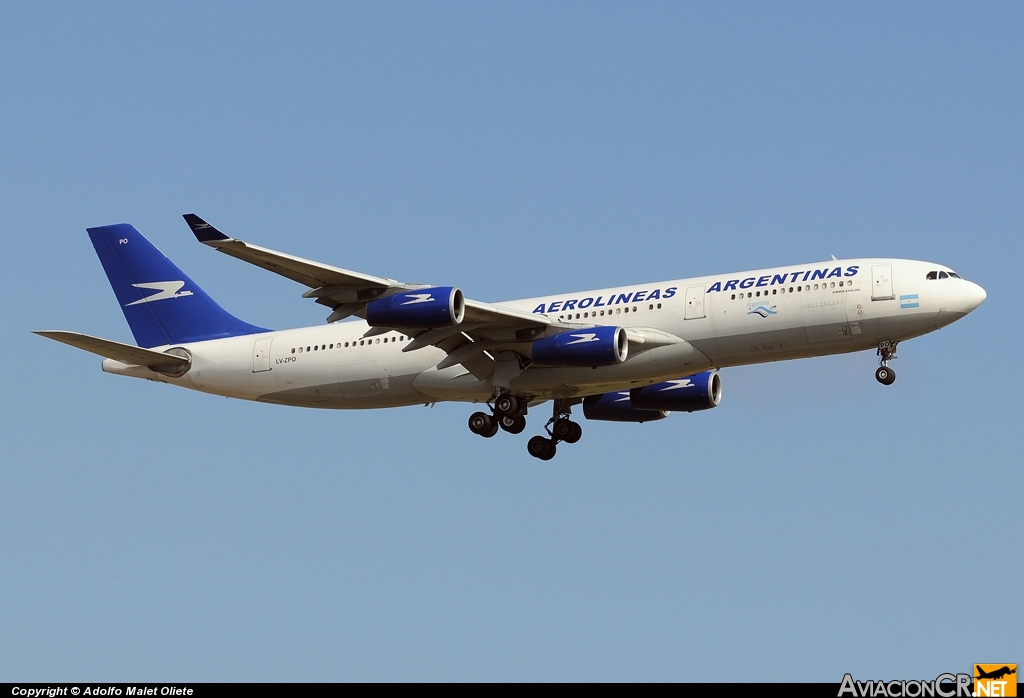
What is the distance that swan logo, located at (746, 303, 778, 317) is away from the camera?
42562 millimetres

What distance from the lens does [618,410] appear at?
164 ft

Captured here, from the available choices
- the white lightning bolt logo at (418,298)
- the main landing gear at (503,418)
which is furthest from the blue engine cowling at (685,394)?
the white lightning bolt logo at (418,298)

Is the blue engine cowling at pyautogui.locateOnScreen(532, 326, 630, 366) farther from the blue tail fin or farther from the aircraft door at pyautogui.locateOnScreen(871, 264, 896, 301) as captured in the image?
the blue tail fin

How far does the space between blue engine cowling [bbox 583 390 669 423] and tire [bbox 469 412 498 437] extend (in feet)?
16.1

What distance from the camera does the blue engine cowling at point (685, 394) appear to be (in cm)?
4784

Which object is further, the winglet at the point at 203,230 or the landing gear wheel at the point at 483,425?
the landing gear wheel at the point at 483,425

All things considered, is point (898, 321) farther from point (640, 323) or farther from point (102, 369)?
point (102, 369)

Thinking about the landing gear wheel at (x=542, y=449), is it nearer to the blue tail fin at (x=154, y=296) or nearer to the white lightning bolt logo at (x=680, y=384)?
the white lightning bolt logo at (x=680, y=384)

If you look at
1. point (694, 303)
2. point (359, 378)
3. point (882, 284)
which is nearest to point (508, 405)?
point (359, 378)

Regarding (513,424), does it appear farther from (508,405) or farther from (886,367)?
(886,367)

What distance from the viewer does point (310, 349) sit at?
47781 millimetres

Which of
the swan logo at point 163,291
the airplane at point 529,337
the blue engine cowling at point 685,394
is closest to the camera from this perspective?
the airplane at point 529,337

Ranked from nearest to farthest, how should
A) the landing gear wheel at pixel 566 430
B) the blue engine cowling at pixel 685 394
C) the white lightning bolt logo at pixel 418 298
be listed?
1. the white lightning bolt logo at pixel 418 298
2. the blue engine cowling at pixel 685 394
3. the landing gear wheel at pixel 566 430

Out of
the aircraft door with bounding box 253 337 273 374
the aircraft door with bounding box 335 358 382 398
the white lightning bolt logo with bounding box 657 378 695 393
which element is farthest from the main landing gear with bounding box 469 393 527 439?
the aircraft door with bounding box 253 337 273 374
